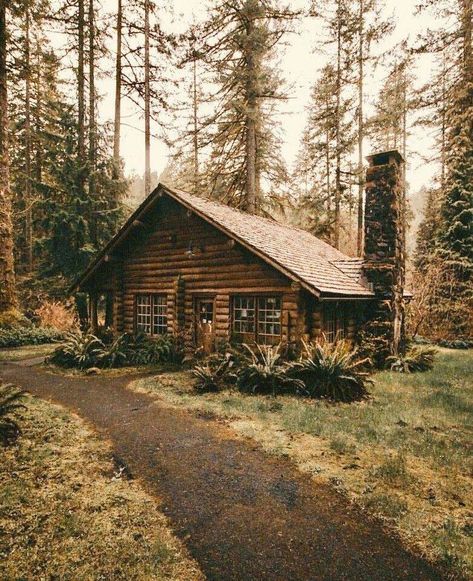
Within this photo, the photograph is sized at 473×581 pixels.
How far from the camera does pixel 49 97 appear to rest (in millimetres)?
24125

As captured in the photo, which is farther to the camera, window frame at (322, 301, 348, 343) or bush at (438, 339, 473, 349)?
bush at (438, 339, 473, 349)

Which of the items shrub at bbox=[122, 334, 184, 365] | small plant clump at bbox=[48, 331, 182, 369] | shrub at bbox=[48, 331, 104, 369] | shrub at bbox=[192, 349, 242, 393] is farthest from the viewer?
shrub at bbox=[122, 334, 184, 365]

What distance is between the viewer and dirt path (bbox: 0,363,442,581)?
318 cm

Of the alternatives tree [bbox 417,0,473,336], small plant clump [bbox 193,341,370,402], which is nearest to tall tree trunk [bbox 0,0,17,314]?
small plant clump [bbox 193,341,370,402]

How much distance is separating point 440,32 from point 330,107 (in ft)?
45.6

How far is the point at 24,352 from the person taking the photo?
1398 cm

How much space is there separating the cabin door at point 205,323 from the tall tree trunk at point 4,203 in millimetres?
9245

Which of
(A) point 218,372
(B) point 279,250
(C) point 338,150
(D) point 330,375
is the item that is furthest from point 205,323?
(C) point 338,150

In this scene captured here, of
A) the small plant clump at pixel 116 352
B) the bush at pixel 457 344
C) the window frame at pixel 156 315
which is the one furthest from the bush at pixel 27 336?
the bush at pixel 457 344

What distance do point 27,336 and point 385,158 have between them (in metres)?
16.5

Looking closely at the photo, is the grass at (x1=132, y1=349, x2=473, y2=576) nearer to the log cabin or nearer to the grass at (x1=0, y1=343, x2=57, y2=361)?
the log cabin

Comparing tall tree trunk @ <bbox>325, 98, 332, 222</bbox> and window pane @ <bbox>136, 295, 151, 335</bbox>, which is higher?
tall tree trunk @ <bbox>325, 98, 332, 222</bbox>

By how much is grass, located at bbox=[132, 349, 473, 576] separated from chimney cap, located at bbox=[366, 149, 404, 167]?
7808 millimetres

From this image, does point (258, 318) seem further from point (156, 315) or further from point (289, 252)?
Answer: point (156, 315)
